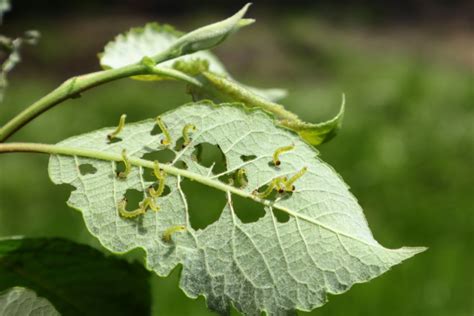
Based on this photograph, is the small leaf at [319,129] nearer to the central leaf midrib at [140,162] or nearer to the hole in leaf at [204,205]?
the central leaf midrib at [140,162]

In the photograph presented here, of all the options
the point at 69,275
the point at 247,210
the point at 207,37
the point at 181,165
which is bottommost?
the point at 247,210

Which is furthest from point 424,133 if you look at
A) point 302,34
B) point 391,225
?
point 302,34

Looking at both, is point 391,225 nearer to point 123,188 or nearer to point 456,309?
point 456,309

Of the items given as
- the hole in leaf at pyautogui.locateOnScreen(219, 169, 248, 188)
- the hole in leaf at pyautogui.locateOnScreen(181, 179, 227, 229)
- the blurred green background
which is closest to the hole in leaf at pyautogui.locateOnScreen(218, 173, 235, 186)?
the hole in leaf at pyautogui.locateOnScreen(219, 169, 248, 188)

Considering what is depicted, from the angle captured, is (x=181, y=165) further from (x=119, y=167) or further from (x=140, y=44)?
(x=140, y=44)

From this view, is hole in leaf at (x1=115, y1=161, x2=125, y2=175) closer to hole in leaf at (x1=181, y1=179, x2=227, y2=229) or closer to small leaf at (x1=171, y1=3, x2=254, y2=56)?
small leaf at (x1=171, y1=3, x2=254, y2=56)

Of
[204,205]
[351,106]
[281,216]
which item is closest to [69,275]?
[281,216]
